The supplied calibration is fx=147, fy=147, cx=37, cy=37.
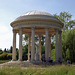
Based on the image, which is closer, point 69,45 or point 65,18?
point 69,45

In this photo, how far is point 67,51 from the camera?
55219 millimetres

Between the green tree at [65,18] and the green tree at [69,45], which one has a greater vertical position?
the green tree at [65,18]

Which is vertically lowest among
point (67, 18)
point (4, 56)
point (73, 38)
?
point (4, 56)

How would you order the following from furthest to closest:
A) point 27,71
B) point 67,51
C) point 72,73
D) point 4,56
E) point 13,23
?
point 4,56, point 67,51, point 13,23, point 27,71, point 72,73

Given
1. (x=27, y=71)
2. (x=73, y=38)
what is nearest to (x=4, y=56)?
(x=73, y=38)

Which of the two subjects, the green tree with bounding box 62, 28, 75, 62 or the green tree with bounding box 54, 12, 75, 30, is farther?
the green tree with bounding box 54, 12, 75, 30

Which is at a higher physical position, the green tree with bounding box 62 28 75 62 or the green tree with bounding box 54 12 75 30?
the green tree with bounding box 54 12 75 30

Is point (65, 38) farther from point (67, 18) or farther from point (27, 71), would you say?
point (27, 71)

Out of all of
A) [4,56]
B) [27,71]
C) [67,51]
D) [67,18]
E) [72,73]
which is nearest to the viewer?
[72,73]

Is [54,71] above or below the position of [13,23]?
below

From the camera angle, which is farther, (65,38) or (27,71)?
(65,38)

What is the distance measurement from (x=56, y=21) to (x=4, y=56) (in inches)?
2208

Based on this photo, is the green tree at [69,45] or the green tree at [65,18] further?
the green tree at [65,18]

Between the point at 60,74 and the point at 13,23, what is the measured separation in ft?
93.2
